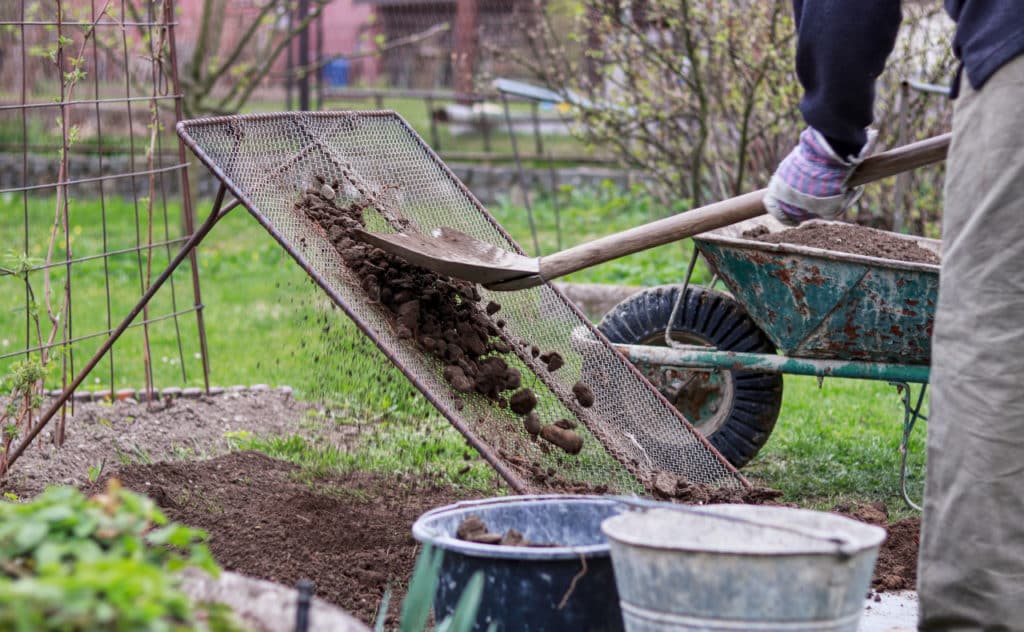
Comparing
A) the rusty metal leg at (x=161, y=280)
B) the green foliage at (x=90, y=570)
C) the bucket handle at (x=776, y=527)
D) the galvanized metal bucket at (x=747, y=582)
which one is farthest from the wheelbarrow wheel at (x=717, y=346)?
the green foliage at (x=90, y=570)

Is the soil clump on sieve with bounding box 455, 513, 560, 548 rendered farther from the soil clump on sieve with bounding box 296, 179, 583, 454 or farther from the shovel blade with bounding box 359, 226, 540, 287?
the shovel blade with bounding box 359, 226, 540, 287

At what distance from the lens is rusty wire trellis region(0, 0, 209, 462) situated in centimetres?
490

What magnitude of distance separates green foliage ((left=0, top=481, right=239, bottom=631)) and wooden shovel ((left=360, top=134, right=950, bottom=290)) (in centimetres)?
151

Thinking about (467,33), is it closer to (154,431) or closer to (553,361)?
(154,431)

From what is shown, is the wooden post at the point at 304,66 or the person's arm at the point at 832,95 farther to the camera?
the wooden post at the point at 304,66

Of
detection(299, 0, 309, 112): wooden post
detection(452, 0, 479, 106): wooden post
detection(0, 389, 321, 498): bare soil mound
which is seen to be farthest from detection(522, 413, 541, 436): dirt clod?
detection(452, 0, 479, 106): wooden post

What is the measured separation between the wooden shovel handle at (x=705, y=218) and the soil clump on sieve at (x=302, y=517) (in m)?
0.90

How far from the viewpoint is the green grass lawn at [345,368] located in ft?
13.0

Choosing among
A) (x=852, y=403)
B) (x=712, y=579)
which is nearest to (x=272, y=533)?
(x=712, y=579)

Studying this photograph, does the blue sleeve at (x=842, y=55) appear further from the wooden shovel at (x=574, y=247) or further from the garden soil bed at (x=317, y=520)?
the garden soil bed at (x=317, y=520)

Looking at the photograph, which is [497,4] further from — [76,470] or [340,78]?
[76,470]

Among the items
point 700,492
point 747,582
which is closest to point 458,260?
point 700,492

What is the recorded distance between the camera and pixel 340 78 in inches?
549

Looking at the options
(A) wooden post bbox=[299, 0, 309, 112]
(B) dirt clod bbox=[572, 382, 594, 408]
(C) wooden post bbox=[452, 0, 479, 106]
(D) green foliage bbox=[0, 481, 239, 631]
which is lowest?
(B) dirt clod bbox=[572, 382, 594, 408]
